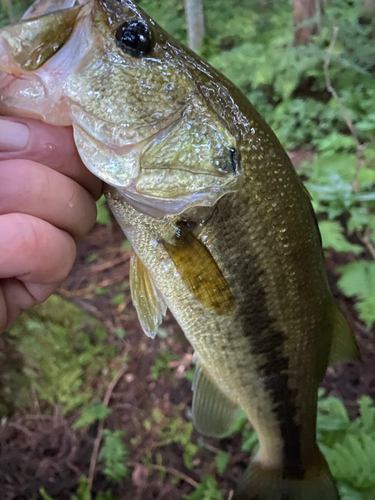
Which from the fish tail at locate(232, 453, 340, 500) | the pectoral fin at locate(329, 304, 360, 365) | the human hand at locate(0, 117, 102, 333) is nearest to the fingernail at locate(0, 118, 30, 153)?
the human hand at locate(0, 117, 102, 333)

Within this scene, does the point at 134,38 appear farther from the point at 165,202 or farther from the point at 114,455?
the point at 114,455

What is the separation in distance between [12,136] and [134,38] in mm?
341

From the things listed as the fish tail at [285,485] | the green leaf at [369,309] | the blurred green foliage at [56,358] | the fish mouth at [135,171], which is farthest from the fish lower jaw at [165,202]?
the blurred green foliage at [56,358]

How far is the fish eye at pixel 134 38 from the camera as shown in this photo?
0.77m

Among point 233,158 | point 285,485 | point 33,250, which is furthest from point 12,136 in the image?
point 285,485

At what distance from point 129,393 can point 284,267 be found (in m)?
1.48

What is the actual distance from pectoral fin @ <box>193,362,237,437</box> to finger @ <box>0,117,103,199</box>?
2.60 feet

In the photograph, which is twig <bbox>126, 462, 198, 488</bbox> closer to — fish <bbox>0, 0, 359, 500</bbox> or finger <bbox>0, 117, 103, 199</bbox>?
fish <bbox>0, 0, 359, 500</bbox>

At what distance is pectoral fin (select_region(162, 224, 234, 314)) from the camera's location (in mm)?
888

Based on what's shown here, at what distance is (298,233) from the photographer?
943 millimetres

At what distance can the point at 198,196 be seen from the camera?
829 millimetres

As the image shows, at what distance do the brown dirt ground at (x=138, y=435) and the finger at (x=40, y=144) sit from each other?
5.27 feet

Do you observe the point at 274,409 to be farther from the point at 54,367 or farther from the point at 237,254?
the point at 54,367

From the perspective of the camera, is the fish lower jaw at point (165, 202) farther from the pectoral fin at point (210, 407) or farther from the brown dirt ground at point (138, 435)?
the brown dirt ground at point (138, 435)
